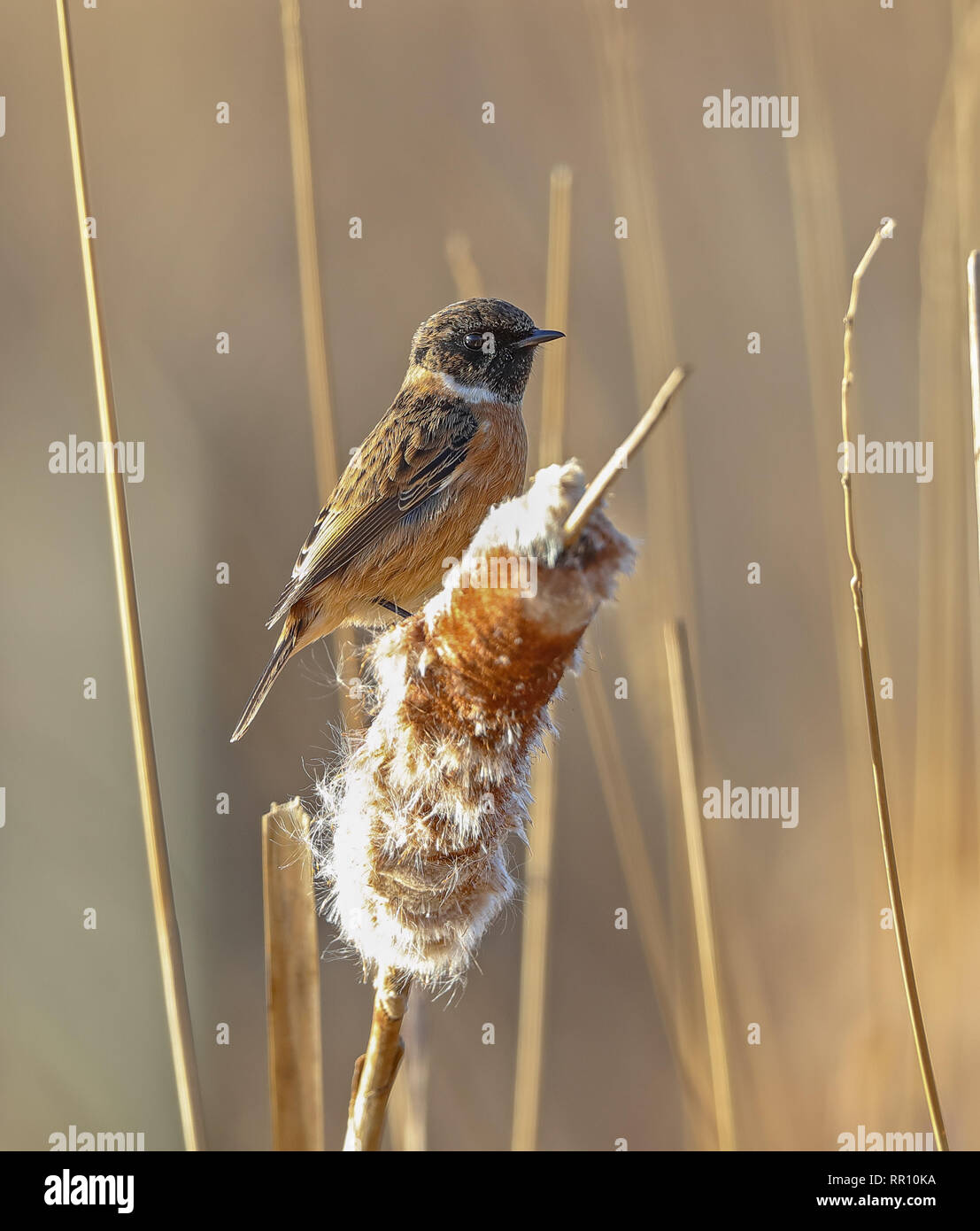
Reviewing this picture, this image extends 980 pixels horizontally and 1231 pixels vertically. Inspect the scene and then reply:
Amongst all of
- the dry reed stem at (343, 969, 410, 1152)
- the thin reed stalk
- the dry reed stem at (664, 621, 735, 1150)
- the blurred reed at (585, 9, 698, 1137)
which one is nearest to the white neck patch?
the blurred reed at (585, 9, 698, 1137)

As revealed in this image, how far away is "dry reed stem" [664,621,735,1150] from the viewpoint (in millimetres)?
2135

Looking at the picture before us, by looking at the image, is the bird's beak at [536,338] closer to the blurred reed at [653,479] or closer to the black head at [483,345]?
the black head at [483,345]

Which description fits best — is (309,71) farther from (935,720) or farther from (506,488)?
(935,720)

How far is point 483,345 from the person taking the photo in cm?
339

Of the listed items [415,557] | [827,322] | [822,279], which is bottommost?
[415,557]

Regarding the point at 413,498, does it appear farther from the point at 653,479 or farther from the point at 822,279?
the point at 822,279

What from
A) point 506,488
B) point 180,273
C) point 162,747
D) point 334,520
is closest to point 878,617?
point 506,488

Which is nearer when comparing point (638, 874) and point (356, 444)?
point (638, 874)

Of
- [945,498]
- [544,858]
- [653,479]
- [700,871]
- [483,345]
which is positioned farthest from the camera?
[483,345]

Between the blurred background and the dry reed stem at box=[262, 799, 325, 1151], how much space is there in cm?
192

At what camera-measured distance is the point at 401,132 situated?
4555 mm

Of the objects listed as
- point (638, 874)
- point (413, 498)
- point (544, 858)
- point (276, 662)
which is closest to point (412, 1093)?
point (544, 858)

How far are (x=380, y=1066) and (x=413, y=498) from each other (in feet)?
A: 5.95
